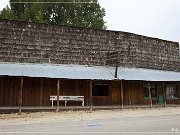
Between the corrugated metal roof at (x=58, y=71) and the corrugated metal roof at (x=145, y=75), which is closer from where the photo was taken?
the corrugated metal roof at (x=58, y=71)

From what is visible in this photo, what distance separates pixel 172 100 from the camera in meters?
29.3

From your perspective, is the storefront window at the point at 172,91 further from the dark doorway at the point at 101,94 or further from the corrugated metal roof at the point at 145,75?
the dark doorway at the point at 101,94

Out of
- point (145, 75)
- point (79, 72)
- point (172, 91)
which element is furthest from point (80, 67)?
point (172, 91)

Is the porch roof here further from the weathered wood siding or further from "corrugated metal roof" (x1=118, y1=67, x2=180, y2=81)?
the weathered wood siding

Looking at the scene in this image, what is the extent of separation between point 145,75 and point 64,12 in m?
23.5

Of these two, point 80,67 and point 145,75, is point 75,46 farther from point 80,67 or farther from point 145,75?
point 145,75

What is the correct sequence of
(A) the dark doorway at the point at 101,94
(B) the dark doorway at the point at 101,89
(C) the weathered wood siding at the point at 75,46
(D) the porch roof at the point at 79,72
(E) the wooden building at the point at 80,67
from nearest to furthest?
(D) the porch roof at the point at 79,72
(E) the wooden building at the point at 80,67
(C) the weathered wood siding at the point at 75,46
(A) the dark doorway at the point at 101,94
(B) the dark doorway at the point at 101,89

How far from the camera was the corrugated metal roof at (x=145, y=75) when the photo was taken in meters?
24.7

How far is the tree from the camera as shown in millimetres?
43594

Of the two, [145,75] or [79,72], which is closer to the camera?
[79,72]

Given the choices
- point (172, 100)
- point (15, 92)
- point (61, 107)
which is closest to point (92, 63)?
point (61, 107)

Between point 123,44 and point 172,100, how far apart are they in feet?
24.1

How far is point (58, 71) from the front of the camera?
72.9 ft

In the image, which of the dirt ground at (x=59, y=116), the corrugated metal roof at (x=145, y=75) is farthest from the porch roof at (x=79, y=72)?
the dirt ground at (x=59, y=116)
